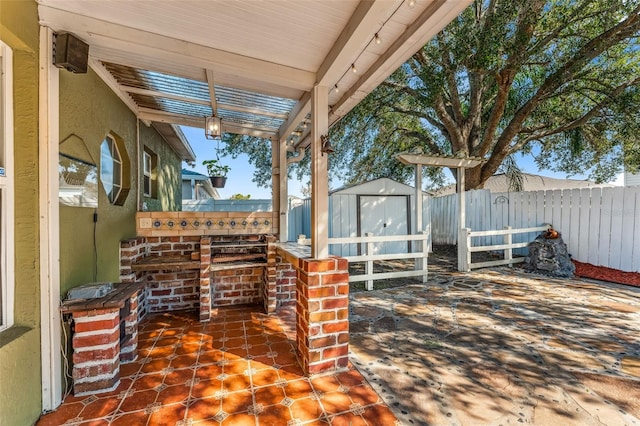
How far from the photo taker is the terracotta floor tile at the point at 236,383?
6.47 ft

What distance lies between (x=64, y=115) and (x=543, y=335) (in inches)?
184

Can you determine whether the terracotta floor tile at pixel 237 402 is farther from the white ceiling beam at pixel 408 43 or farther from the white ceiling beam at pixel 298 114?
the white ceiling beam at pixel 408 43

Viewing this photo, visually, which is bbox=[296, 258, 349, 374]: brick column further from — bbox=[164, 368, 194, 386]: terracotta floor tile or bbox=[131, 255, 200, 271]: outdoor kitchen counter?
bbox=[131, 255, 200, 271]: outdoor kitchen counter

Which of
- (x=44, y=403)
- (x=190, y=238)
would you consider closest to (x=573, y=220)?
(x=190, y=238)

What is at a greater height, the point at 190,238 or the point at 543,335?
the point at 190,238

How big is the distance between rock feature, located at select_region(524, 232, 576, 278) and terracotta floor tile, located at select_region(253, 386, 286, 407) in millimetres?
5770

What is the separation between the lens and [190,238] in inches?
144

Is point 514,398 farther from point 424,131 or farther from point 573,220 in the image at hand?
point 424,131

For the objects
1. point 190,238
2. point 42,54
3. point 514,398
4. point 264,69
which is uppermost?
point 264,69

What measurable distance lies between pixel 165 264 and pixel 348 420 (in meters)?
2.52

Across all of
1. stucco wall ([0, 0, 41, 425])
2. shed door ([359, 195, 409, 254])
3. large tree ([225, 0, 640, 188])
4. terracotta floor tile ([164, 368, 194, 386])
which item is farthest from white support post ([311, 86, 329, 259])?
shed door ([359, 195, 409, 254])

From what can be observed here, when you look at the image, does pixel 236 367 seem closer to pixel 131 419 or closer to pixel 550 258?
pixel 131 419

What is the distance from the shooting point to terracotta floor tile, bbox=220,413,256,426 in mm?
1631

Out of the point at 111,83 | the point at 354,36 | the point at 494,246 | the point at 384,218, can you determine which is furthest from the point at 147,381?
the point at 384,218
